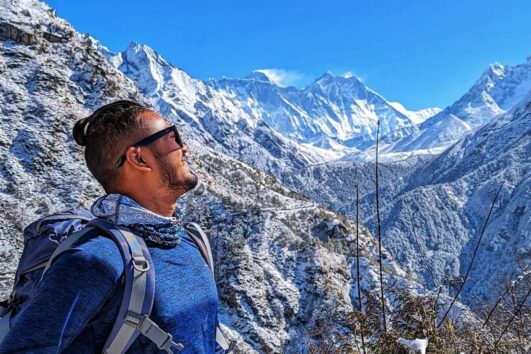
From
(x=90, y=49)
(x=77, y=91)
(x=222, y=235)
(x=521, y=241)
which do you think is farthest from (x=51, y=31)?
(x=521, y=241)

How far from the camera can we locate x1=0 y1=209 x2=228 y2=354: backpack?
59.6 inches

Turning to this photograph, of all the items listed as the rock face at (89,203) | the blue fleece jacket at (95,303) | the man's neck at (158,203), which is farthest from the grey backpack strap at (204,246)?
the rock face at (89,203)

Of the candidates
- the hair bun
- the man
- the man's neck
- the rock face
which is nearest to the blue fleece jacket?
the man

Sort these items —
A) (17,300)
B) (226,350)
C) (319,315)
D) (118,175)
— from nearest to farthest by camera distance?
(17,300)
(118,175)
(226,350)
(319,315)

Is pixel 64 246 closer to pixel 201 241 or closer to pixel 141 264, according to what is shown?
pixel 141 264

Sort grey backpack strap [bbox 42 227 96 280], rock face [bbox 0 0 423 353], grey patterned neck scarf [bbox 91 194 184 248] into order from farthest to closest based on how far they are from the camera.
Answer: rock face [bbox 0 0 423 353]
grey patterned neck scarf [bbox 91 194 184 248]
grey backpack strap [bbox 42 227 96 280]

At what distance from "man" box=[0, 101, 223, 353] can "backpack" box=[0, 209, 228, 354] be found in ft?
0.13

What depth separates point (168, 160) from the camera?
6.76 feet

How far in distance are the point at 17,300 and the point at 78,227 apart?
338mm

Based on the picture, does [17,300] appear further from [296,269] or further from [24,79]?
[24,79]

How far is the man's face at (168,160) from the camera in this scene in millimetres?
2020

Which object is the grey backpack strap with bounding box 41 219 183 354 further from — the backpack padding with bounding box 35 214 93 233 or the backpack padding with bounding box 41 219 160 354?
the backpack padding with bounding box 35 214 93 233

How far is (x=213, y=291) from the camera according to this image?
1.96 m

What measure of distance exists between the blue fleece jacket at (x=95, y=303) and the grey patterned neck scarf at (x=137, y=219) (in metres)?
0.03
